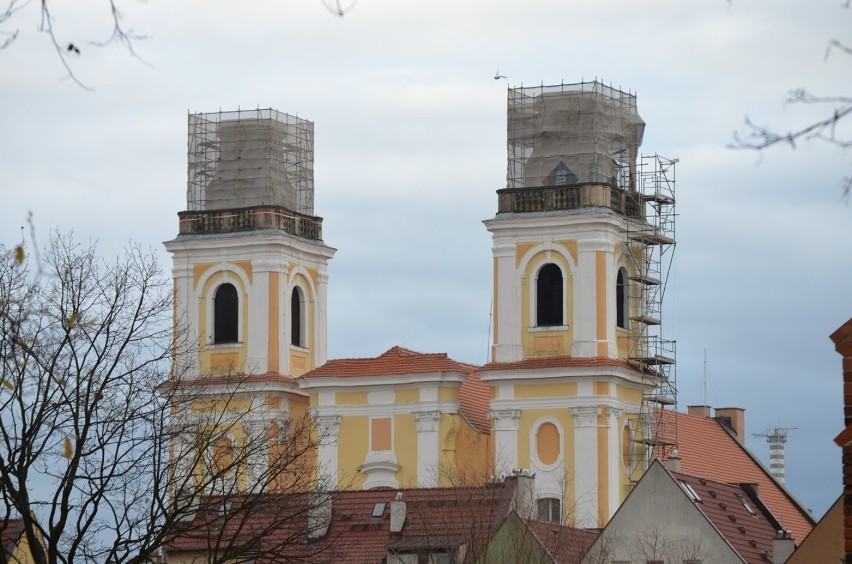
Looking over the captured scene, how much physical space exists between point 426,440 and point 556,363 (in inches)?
214

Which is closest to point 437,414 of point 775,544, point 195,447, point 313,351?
point 313,351

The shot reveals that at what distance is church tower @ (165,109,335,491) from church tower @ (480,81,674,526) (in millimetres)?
8764

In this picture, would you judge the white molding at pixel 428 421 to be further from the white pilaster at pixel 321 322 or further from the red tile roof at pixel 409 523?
the red tile roof at pixel 409 523

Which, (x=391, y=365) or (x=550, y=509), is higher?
(x=391, y=365)

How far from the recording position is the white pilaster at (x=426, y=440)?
85.2 meters

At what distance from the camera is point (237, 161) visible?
92.7 m

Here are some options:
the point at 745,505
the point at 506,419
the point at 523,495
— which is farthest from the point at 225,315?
the point at 745,505

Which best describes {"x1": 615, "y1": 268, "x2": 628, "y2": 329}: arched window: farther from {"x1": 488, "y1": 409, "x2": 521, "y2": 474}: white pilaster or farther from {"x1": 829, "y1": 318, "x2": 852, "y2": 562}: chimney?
{"x1": 829, "y1": 318, "x2": 852, "y2": 562}: chimney

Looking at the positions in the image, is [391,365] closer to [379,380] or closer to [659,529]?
[379,380]

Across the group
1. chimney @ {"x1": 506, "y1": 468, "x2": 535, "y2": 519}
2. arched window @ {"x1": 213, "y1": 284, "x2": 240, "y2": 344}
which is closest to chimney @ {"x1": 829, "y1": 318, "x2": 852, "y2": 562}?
chimney @ {"x1": 506, "y1": 468, "x2": 535, "y2": 519}

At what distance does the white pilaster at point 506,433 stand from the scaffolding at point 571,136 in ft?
27.1

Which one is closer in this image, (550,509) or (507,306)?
(550,509)

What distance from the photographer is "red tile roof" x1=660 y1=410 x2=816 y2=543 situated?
8662 centimetres

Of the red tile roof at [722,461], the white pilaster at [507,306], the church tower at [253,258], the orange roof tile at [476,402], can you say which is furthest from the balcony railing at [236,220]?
the red tile roof at [722,461]
